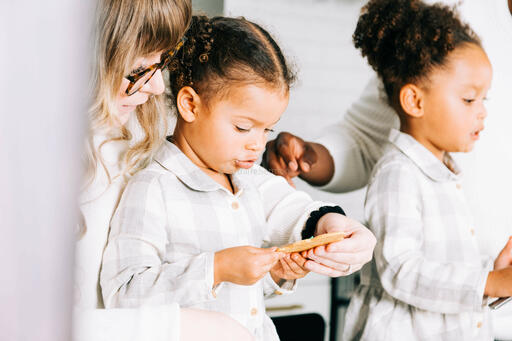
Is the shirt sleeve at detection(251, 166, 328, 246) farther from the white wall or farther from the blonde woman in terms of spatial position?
the white wall

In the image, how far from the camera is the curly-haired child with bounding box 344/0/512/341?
2.81ft

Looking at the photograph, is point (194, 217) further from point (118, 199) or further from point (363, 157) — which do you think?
point (363, 157)

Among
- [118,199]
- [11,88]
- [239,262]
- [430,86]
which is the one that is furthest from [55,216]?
[430,86]

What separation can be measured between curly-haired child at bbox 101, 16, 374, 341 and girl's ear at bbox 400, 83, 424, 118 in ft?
1.02

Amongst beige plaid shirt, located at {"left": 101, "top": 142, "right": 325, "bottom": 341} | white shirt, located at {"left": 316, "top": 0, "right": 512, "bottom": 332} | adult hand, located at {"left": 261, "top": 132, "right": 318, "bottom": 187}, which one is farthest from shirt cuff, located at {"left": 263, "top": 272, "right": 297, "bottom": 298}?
white shirt, located at {"left": 316, "top": 0, "right": 512, "bottom": 332}

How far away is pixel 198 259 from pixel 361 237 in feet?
0.72

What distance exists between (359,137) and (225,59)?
465 mm

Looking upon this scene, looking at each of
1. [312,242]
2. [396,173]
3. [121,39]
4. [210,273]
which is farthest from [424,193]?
[121,39]

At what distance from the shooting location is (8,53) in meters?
0.15

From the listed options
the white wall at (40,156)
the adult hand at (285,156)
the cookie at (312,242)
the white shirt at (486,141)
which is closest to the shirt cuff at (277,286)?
the cookie at (312,242)

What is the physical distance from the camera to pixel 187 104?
2.24ft

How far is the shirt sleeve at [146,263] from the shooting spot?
59 centimetres

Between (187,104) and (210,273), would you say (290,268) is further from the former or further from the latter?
(187,104)

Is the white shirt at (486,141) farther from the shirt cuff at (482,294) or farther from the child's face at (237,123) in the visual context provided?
the child's face at (237,123)
